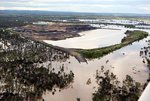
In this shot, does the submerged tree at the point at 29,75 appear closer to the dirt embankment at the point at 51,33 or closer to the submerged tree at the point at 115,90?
the submerged tree at the point at 115,90

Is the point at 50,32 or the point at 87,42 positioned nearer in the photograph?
the point at 87,42

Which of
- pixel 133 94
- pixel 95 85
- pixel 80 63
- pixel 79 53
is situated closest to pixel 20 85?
pixel 95 85

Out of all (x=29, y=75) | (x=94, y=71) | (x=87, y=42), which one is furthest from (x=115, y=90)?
(x=87, y=42)

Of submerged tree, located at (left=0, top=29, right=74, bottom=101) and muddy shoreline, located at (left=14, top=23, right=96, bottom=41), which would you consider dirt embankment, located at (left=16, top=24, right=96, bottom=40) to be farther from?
submerged tree, located at (left=0, top=29, right=74, bottom=101)

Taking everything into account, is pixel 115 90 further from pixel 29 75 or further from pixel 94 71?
pixel 29 75

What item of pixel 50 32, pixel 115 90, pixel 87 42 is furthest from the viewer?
pixel 50 32

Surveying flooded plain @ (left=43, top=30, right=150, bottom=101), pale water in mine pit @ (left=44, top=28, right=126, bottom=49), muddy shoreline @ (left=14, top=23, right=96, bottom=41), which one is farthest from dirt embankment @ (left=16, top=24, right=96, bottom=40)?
flooded plain @ (left=43, top=30, right=150, bottom=101)

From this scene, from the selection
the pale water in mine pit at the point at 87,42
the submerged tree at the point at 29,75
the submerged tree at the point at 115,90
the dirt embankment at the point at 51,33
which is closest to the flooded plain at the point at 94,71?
the submerged tree at the point at 115,90

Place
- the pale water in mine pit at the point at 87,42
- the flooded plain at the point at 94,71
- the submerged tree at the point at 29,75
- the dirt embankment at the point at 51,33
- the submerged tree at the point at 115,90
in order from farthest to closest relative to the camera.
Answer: the dirt embankment at the point at 51,33 < the pale water in mine pit at the point at 87,42 < the flooded plain at the point at 94,71 < the submerged tree at the point at 29,75 < the submerged tree at the point at 115,90
